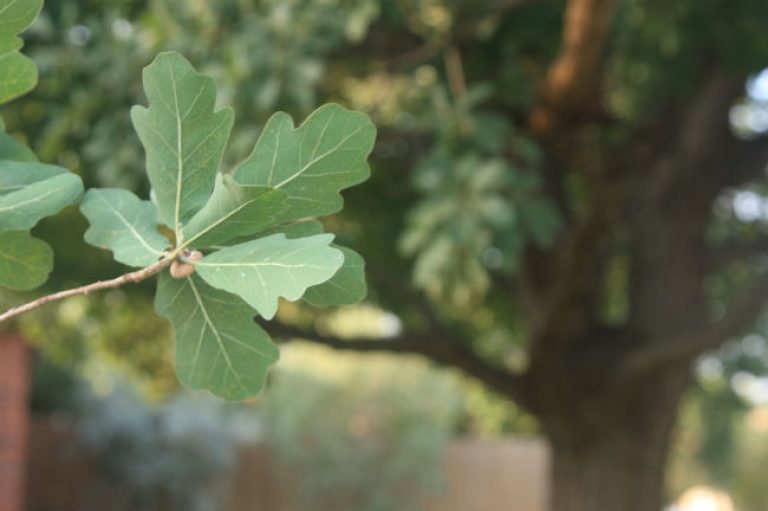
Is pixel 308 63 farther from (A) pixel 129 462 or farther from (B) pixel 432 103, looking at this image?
(A) pixel 129 462

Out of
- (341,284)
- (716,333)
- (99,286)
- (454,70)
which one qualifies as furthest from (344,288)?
(716,333)

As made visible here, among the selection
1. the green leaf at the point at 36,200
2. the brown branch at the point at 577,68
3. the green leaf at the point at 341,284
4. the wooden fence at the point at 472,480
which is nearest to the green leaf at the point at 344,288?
the green leaf at the point at 341,284

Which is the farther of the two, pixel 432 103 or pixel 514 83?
pixel 514 83

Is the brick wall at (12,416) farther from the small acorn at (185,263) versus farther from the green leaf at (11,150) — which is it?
the small acorn at (185,263)

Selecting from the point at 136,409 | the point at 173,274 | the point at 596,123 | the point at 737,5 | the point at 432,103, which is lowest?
the point at 173,274

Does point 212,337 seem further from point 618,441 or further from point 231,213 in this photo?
point 618,441

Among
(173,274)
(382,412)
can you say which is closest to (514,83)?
(173,274)

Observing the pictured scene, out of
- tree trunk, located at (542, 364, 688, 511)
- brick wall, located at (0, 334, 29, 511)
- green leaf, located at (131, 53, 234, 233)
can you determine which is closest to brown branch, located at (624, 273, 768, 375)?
tree trunk, located at (542, 364, 688, 511)
